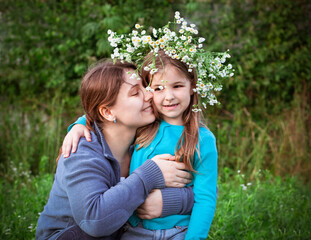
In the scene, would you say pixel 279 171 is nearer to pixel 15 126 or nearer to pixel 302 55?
pixel 302 55

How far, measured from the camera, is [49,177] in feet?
13.3

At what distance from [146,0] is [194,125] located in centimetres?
368

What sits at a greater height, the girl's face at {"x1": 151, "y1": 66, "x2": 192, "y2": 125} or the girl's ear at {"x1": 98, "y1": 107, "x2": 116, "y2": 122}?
the girl's face at {"x1": 151, "y1": 66, "x2": 192, "y2": 125}

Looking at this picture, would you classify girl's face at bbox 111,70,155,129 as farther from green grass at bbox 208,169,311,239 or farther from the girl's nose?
green grass at bbox 208,169,311,239

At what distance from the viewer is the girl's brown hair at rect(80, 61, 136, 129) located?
7.69 ft

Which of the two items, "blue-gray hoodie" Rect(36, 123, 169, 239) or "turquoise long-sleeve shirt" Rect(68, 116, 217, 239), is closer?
"blue-gray hoodie" Rect(36, 123, 169, 239)

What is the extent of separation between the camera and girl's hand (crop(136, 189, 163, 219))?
7.25 feet

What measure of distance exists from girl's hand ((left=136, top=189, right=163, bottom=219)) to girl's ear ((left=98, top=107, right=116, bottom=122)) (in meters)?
0.57

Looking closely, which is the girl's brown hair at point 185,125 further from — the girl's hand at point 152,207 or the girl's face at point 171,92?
the girl's hand at point 152,207

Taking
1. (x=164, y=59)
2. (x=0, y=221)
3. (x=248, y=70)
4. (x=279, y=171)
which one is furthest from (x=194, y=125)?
(x=248, y=70)

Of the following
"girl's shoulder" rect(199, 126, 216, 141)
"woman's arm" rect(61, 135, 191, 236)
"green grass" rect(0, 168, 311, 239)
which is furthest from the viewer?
"green grass" rect(0, 168, 311, 239)

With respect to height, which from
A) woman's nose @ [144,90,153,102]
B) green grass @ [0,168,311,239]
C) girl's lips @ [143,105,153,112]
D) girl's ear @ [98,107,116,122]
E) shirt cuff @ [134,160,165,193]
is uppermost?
woman's nose @ [144,90,153,102]

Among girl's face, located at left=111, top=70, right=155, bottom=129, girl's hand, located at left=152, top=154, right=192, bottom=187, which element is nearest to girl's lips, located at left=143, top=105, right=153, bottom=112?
girl's face, located at left=111, top=70, right=155, bottom=129

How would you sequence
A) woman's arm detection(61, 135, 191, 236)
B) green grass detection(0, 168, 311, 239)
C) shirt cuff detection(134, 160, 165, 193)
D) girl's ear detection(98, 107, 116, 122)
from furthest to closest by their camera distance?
green grass detection(0, 168, 311, 239), girl's ear detection(98, 107, 116, 122), shirt cuff detection(134, 160, 165, 193), woman's arm detection(61, 135, 191, 236)
